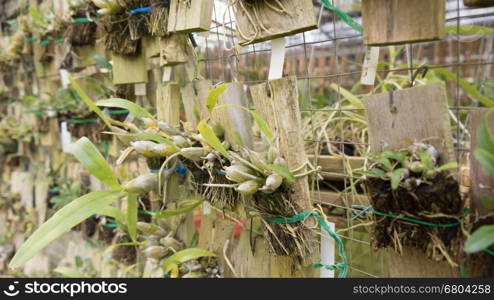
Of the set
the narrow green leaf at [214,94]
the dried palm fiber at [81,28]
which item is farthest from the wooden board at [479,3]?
the dried palm fiber at [81,28]

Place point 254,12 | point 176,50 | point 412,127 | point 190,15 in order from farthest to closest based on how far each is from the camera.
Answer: point 176,50
point 190,15
point 254,12
point 412,127

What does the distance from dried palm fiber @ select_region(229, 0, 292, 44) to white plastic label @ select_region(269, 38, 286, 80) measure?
36 mm

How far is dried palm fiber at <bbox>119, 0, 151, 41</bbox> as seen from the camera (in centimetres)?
83

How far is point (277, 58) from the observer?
580mm

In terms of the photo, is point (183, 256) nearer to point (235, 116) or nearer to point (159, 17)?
point (235, 116)

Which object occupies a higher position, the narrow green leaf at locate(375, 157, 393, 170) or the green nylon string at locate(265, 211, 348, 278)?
the narrow green leaf at locate(375, 157, 393, 170)

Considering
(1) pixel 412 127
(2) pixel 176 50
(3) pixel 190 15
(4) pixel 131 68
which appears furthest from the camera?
(4) pixel 131 68

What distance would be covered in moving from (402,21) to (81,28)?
1.05 meters

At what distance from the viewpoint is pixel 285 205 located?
550 mm

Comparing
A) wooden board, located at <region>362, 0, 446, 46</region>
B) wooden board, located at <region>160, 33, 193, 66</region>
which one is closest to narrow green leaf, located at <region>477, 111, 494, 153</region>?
wooden board, located at <region>362, 0, 446, 46</region>

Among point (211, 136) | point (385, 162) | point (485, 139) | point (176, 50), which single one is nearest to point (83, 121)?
point (176, 50)

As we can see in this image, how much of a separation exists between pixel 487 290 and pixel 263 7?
499mm

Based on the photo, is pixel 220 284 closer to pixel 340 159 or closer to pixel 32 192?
pixel 340 159

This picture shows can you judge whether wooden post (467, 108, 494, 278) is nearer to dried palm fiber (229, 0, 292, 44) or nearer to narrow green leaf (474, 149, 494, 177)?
narrow green leaf (474, 149, 494, 177)
